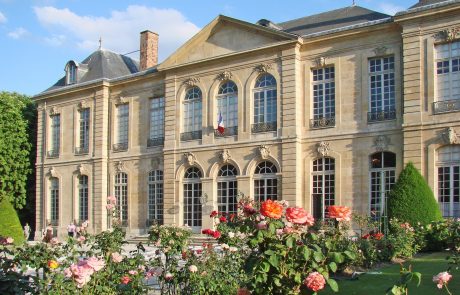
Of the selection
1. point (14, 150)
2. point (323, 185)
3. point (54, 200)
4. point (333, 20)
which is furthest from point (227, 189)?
point (14, 150)

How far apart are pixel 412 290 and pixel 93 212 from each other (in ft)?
60.9

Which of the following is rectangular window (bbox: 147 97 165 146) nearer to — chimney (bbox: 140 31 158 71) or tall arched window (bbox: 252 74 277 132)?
chimney (bbox: 140 31 158 71)

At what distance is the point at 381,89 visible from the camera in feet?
58.4

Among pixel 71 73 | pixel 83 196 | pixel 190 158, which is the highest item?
pixel 71 73

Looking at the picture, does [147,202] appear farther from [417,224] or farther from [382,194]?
[417,224]

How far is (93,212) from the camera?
82.1ft

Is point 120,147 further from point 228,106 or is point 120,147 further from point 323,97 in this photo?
point 323,97

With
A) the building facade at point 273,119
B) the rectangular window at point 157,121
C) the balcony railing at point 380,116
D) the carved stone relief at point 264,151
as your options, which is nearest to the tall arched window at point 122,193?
the building facade at point 273,119

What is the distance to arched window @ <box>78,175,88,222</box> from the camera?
84.3ft

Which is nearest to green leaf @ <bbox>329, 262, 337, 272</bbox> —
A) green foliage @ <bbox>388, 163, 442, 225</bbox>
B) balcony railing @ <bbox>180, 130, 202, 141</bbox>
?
green foliage @ <bbox>388, 163, 442, 225</bbox>

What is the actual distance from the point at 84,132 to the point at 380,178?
570 inches

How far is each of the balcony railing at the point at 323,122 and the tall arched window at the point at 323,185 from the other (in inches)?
43.0

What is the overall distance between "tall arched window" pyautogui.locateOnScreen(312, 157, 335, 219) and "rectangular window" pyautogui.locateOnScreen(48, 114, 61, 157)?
551 inches

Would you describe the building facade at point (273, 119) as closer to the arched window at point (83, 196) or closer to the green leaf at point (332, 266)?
the arched window at point (83, 196)
